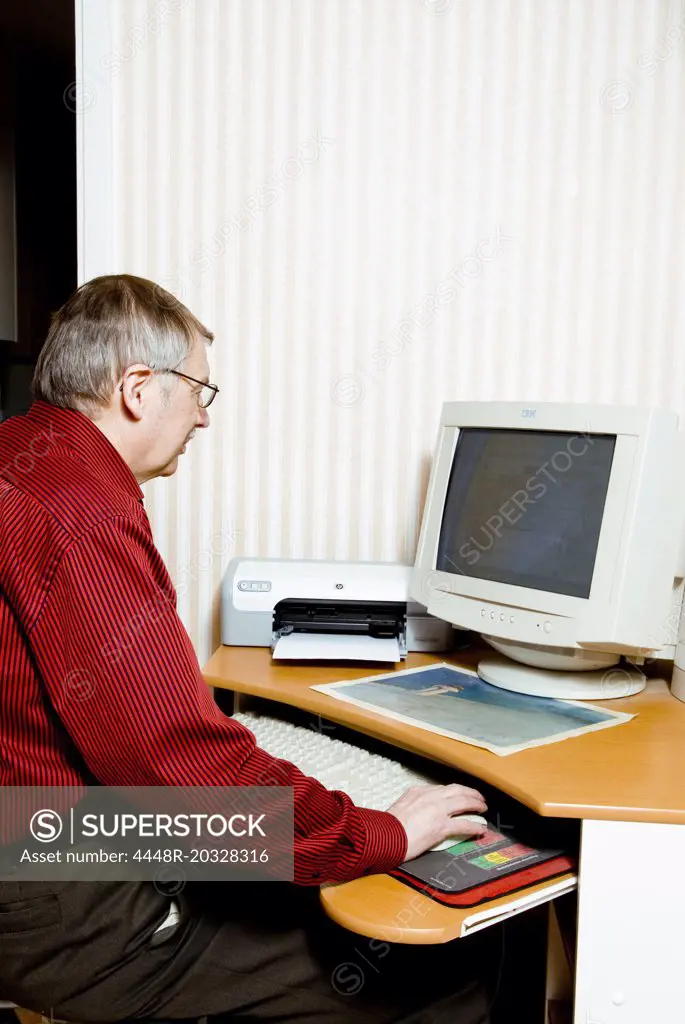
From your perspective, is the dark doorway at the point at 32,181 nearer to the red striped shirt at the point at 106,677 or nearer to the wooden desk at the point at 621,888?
the red striped shirt at the point at 106,677

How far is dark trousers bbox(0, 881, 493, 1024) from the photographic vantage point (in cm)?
113

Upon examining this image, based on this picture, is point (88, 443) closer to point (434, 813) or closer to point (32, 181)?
point (434, 813)

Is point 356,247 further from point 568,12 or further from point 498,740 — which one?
point 498,740

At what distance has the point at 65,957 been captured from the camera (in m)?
1.13

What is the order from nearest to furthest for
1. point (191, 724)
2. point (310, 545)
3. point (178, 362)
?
point (191, 724) → point (178, 362) → point (310, 545)

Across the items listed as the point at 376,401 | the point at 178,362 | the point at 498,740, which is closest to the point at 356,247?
the point at 376,401

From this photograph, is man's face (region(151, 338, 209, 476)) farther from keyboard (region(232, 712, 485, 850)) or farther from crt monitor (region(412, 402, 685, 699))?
crt monitor (region(412, 402, 685, 699))

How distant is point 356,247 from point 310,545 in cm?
71

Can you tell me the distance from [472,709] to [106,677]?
745mm

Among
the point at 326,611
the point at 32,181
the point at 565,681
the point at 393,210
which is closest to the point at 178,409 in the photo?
the point at 326,611

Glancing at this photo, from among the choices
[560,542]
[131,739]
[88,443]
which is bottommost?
[131,739]

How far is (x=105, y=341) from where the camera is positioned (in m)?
1.29

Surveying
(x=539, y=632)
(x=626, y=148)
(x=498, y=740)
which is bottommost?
(x=498, y=740)

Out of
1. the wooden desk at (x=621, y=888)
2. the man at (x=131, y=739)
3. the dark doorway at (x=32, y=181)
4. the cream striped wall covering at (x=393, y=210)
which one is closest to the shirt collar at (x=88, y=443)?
the man at (x=131, y=739)
